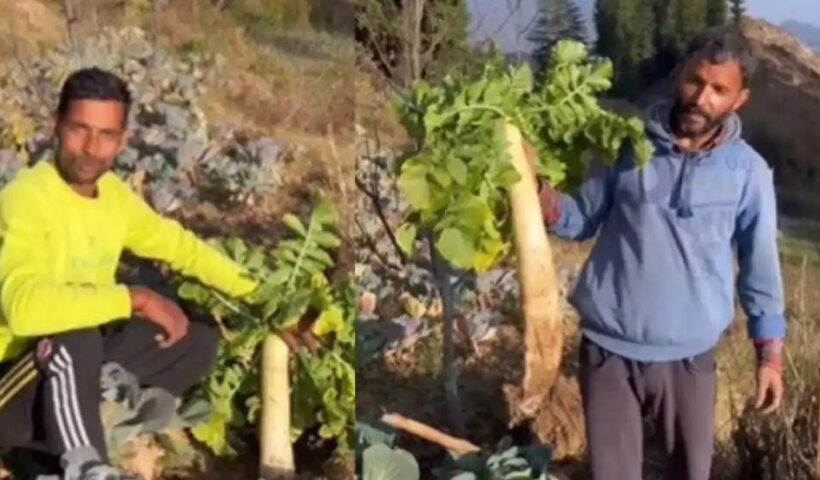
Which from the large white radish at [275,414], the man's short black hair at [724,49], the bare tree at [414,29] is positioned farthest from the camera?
the large white radish at [275,414]

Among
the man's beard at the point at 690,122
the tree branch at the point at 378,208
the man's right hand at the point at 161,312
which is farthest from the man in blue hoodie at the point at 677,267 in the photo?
the man's right hand at the point at 161,312

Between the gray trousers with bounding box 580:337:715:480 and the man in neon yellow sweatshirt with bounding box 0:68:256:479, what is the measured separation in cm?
62

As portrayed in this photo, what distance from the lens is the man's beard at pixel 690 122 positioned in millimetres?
2230

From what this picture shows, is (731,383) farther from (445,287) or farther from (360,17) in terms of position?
(360,17)

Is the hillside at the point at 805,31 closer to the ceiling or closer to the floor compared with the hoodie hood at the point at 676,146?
closer to the ceiling

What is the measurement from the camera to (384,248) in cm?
246

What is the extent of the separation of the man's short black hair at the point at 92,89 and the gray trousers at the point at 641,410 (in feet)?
2.53

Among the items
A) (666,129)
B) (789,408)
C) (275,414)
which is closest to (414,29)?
(666,129)

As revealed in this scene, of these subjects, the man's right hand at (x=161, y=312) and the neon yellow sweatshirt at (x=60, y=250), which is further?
the man's right hand at (x=161, y=312)

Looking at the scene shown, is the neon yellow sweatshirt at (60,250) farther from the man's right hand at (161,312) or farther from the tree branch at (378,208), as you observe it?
the tree branch at (378,208)

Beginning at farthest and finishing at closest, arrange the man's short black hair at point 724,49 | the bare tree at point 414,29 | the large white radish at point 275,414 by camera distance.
Answer: the large white radish at point 275,414 → the bare tree at point 414,29 → the man's short black hair at point 724,49

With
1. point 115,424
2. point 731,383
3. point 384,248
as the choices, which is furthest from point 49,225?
point 731,383

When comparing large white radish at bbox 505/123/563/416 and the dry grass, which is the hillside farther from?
large white radish at bbox 505/123/563/416

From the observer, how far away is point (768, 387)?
2334 mm
